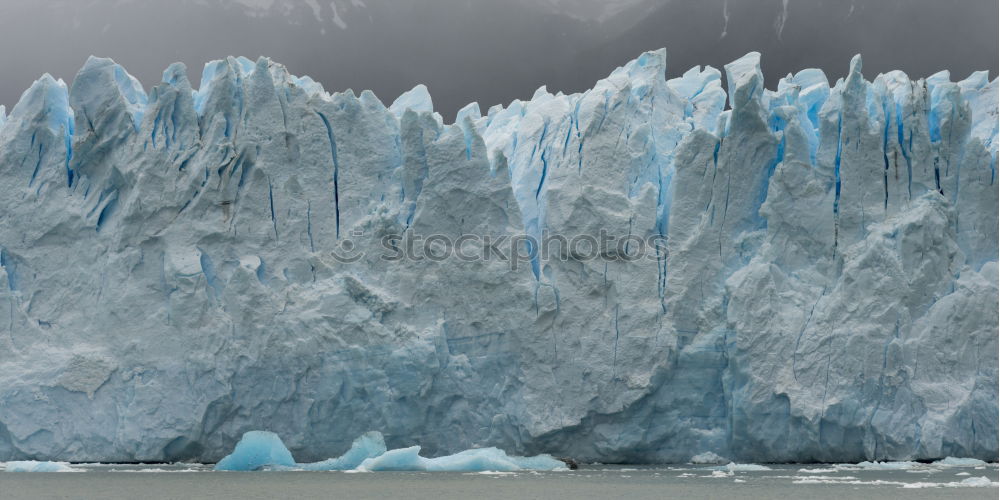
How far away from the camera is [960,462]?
44.6 feet

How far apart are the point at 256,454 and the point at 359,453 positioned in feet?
4.06

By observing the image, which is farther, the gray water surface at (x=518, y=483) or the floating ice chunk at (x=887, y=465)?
the floating ice chunk at (x=887, y=465)

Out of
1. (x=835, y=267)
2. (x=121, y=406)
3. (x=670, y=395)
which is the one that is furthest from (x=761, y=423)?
(x=121, y=406)

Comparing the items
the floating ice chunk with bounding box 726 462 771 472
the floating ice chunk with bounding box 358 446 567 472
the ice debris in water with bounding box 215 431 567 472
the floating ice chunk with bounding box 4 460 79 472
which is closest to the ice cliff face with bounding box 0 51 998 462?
the floating ice chunk with bounding box 726 462 771 472

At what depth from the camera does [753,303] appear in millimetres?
13852

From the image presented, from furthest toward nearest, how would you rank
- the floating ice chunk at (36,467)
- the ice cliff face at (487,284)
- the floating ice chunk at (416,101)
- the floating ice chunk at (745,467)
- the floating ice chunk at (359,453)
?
1. the floating ice chunk at (416,101)
2. the ice cliff face at (487,284)
3. the floating ice chunk at (359,453)
4. the floating ice chunk at (745,467)
5. the floating ice chunk at (36,467)

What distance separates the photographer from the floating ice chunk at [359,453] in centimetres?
1353

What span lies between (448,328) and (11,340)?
563 centimetres

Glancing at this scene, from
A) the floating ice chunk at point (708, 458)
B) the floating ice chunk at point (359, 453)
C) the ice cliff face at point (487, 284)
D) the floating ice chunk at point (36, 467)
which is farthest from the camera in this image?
the floating ice chunk at point (708, 458)

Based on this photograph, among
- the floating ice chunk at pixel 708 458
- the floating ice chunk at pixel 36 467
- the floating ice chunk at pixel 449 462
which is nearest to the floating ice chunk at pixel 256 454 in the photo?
the floating ice chunk at pixel 449 462

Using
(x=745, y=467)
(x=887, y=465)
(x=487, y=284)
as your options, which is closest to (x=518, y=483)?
(x=487, y=284)

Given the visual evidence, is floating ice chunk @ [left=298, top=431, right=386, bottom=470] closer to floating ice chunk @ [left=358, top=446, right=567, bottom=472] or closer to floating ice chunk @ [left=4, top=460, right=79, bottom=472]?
floating ice chunk @ [left=358, top=446, right=567, bottom=472]

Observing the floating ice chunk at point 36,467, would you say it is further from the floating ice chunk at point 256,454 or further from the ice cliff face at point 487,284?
the floating ice chunk at point 256,454

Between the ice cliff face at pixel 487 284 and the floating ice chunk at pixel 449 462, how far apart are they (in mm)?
507
